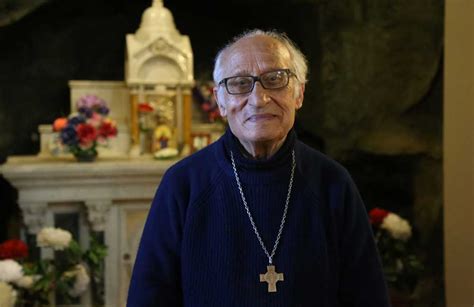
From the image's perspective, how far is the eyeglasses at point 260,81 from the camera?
119 centimetres

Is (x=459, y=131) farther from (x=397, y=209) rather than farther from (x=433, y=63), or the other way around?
(x=397, y=209)

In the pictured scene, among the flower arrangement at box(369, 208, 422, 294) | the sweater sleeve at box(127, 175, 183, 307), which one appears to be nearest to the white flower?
the sweater sleeve at box(127, 175, 183, 307)

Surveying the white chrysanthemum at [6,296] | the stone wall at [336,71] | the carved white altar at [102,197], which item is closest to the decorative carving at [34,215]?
the carved white altar at [102,197]

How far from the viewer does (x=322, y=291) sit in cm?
119

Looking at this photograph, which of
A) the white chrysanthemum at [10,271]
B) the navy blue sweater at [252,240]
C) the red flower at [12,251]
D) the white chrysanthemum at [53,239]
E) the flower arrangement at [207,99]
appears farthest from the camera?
the flower arrangement at [207,99]

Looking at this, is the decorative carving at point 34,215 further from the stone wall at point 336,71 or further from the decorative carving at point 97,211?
the stone wall at point 336,71

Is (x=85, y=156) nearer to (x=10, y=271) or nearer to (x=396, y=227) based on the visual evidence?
(x=10, y=271)

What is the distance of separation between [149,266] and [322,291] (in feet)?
1.10

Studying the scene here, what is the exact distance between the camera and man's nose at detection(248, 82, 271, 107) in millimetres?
1186

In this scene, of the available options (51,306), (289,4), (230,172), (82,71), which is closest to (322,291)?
(230,172)

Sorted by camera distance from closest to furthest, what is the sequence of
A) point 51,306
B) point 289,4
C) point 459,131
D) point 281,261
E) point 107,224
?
1. point 281,261
2. point 459,131
3. point 51,306
4. point 107,224
5. point 289,4

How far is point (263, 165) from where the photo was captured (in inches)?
48.5

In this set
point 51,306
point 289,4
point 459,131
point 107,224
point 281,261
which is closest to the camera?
point 281,261

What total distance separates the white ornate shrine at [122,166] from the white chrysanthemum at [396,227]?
1075mm
